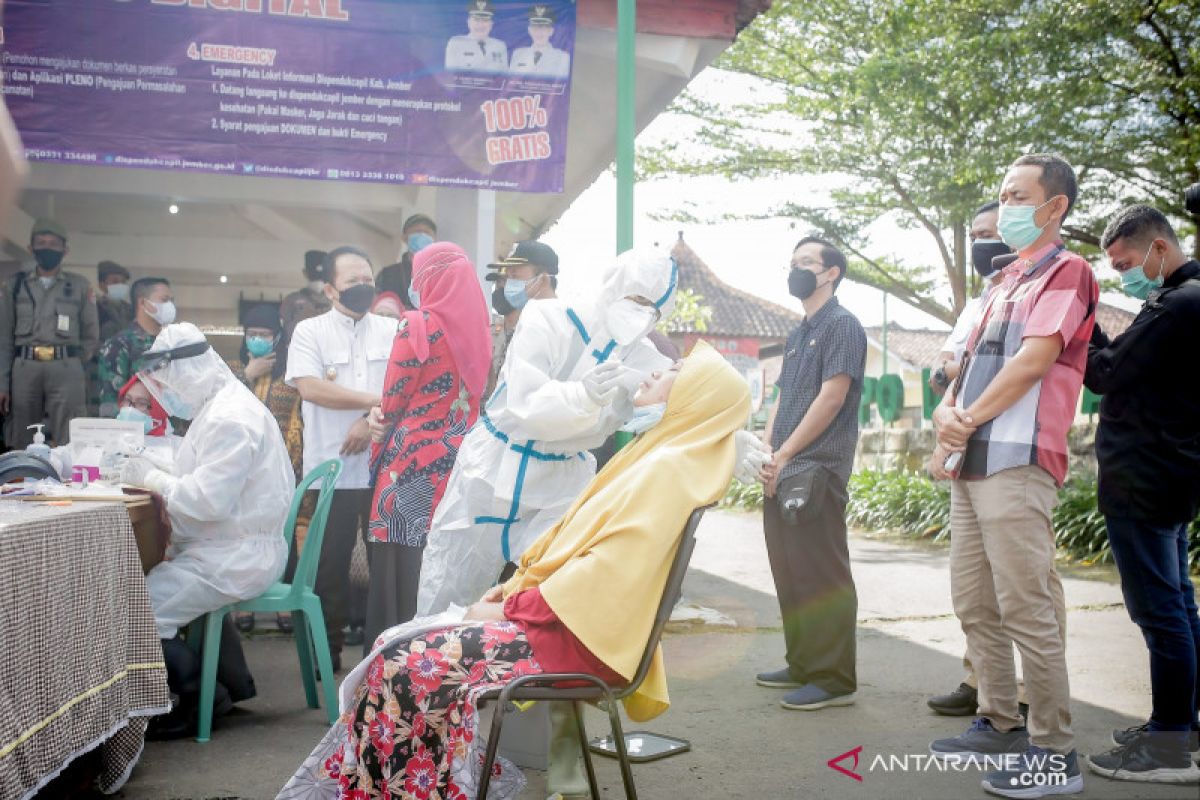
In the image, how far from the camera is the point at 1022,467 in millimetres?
3584

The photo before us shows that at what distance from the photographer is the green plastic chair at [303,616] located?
13.8ft

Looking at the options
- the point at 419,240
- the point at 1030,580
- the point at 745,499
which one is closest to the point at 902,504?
the point at 745,499

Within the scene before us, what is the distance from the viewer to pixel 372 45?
758cm

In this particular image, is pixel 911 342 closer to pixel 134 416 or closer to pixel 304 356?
pixel 304 356

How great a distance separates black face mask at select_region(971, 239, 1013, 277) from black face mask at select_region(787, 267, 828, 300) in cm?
69

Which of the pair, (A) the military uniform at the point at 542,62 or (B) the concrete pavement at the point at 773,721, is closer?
(B) the concrete pavement at the point at 773,721

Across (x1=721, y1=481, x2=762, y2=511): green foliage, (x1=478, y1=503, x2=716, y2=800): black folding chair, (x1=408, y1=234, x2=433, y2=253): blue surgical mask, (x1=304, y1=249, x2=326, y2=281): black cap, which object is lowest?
(x1=721, y1=481, x2=762, y2=511): green foliage

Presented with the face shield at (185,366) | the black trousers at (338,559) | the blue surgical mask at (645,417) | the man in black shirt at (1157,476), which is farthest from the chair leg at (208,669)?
the man in black shirt at (1157,476)

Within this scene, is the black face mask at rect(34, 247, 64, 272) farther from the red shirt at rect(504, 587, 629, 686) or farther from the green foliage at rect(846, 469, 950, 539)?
the green foliage at rect(846, 469, 950, 539)

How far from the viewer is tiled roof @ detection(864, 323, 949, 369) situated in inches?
2015

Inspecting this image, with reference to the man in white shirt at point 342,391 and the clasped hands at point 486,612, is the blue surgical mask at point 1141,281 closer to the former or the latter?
the clasped hands at point 486,612

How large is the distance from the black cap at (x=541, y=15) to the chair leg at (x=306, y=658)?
4.67 metres

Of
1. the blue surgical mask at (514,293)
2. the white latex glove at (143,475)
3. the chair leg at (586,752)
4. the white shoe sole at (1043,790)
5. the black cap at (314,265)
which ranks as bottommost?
the white shoe sole at (1043,790)

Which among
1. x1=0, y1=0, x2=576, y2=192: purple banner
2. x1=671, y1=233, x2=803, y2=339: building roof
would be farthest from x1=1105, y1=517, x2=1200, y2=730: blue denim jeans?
x1=671, y1=233, x2=803, y2=339: building roof
